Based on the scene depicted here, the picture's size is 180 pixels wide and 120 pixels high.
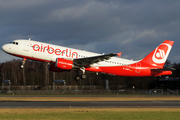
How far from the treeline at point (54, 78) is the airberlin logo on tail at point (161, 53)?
2661cm

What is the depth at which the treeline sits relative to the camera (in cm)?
7112

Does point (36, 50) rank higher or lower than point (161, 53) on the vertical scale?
lower

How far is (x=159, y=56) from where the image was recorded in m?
43.9

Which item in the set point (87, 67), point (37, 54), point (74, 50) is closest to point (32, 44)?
point (37, 54)

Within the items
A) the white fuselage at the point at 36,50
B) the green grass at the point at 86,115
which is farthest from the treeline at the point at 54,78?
the green grass at the point at 86,115

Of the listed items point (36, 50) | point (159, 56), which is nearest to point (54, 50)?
point (36, 50)

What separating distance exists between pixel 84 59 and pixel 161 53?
56.7 feet

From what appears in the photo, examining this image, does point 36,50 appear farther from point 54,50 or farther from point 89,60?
point 89,60

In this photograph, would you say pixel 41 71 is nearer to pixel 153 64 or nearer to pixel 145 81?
pixel 145 81

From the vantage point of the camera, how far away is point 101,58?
36719mm

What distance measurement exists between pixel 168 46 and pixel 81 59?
1957 cm

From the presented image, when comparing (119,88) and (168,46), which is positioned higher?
(168,46)

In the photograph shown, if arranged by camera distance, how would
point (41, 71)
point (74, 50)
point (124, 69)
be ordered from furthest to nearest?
point (41, 71) → point (124, 69) → point (74, 50)

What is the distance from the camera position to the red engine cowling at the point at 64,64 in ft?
115
